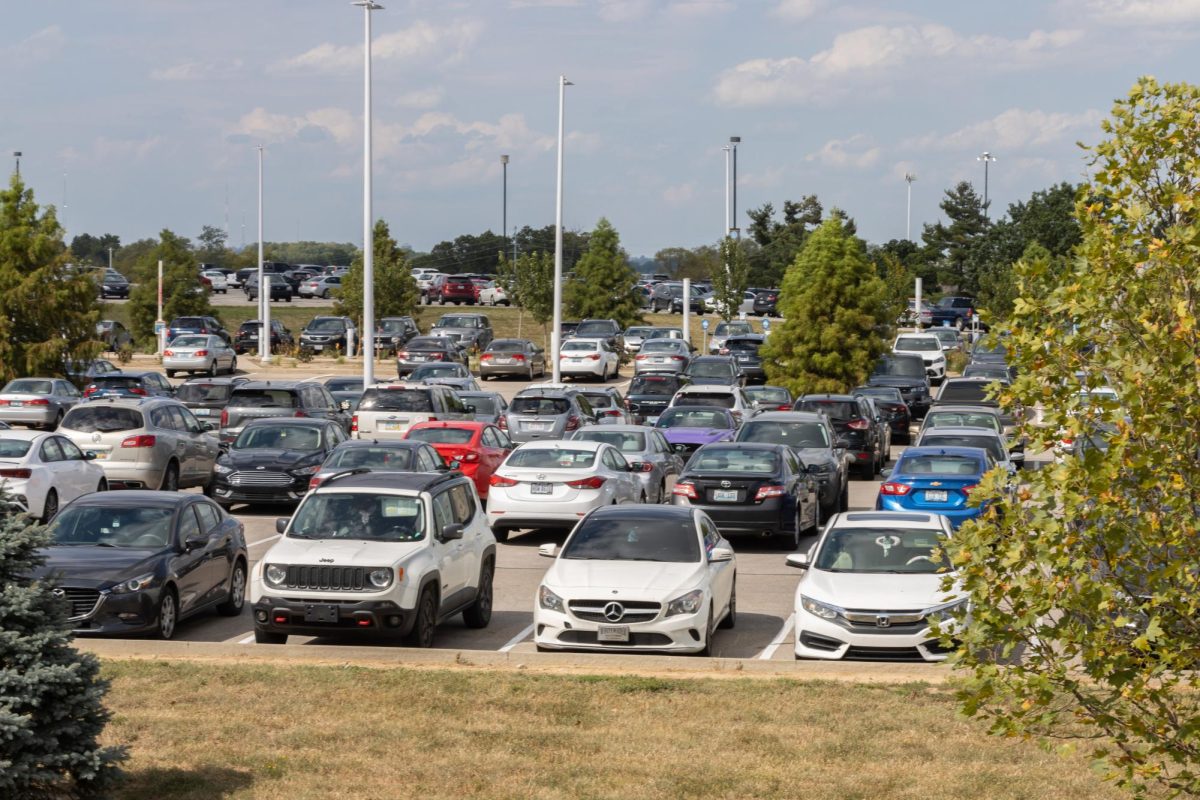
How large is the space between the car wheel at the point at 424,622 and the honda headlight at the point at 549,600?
110 centimetres

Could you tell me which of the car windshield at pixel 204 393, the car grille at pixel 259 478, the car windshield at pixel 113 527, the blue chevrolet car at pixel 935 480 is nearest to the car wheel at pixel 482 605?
→ the car windshield at pixel 113 527

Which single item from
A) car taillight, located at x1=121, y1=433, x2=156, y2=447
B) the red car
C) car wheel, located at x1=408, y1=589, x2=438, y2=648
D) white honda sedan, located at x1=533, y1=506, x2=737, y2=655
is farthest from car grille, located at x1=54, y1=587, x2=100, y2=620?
car taillight, located at x1=121, y1=433, x2=156, y2=447

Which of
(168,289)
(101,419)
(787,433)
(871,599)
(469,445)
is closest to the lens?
(871,599)

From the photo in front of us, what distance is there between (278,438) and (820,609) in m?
14.0

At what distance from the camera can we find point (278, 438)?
2633 cm

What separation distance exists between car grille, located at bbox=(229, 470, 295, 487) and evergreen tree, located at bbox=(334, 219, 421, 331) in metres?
42.8

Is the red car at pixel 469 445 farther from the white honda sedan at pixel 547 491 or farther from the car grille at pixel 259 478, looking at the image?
the white honda sedan at pixel 547 491

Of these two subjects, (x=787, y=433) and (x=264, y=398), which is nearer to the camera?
(x=787, y=433)

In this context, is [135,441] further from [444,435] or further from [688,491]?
[688,491]

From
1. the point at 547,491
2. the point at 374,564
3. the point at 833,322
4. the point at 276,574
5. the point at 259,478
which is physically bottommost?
the point at 259,478

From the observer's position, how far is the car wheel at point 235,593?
17344 millimetres

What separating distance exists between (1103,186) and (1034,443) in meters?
1.31

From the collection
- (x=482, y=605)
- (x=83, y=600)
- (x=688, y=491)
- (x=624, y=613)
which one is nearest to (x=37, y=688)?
(x=83, y=600)

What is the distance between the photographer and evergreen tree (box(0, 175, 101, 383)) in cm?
3716
